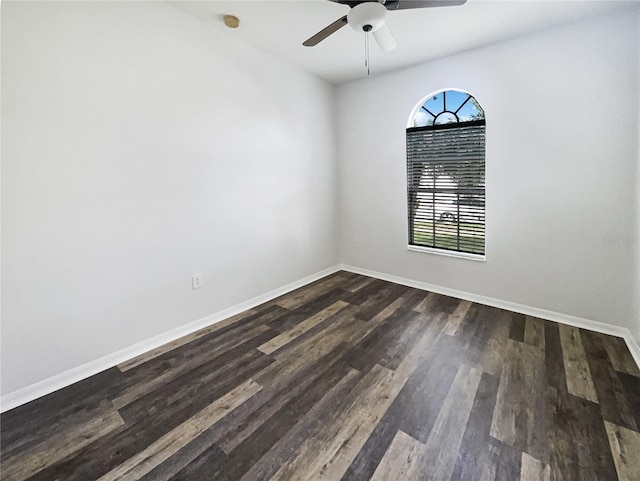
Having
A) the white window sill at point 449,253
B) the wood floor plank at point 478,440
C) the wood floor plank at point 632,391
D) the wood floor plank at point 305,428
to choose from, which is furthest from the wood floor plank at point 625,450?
the white window sill at point 449,253

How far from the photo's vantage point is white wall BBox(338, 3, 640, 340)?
2.34 meters

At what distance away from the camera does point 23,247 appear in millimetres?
1769

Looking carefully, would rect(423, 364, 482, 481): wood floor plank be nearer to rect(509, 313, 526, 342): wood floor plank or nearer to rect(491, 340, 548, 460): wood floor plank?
rect(491, 340, 548, 460): wood floor plank

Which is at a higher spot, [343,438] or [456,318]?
[456,318]

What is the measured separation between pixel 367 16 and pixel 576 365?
2749 mm

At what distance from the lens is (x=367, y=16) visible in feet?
5.90

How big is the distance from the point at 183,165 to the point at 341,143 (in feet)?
7.64

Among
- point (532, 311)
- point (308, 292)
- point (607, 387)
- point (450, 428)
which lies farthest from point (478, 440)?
point (308, 292)

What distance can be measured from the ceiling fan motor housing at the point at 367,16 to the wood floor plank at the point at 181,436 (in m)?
2.43

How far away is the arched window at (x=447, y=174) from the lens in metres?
3.11

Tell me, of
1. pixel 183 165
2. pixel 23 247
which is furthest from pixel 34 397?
pixel 183 165

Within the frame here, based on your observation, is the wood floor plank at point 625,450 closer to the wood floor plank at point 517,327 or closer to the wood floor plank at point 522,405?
the wood floor plank at point 522,405

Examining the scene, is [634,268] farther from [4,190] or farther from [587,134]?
[4,190]

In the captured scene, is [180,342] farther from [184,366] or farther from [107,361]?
[107,361]
